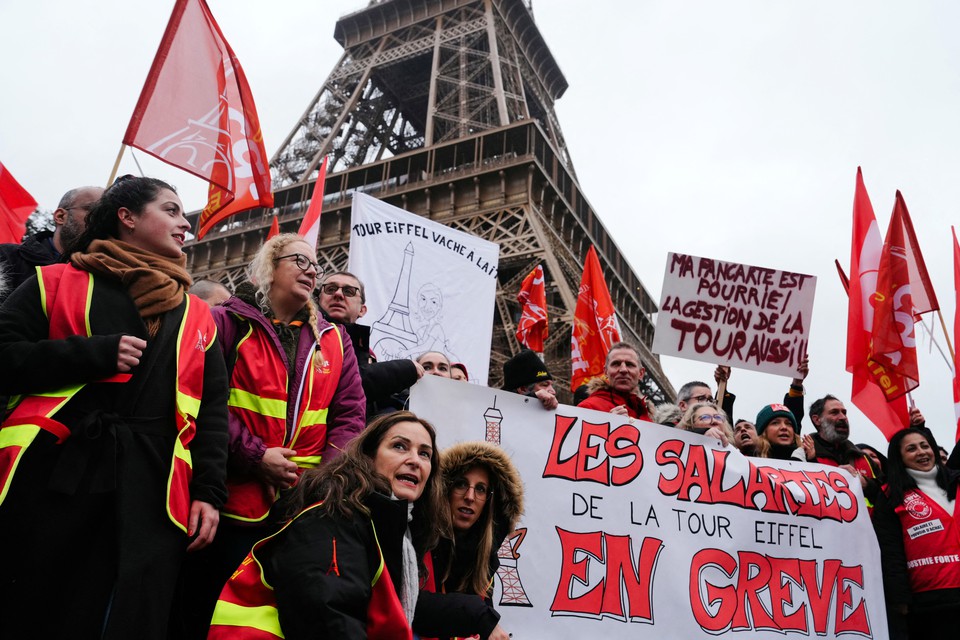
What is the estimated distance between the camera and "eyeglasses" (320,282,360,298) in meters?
3.93

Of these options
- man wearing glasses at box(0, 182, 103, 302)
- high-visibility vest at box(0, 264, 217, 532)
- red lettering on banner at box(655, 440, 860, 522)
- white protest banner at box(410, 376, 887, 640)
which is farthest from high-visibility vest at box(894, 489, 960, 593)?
man wearing glasses at box(0, 182, 103, 302)

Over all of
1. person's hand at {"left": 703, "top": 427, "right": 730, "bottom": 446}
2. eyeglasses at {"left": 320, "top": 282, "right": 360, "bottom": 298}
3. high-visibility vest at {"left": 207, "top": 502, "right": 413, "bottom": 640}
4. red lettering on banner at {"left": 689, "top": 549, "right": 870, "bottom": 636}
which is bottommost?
red lettering on banner at {"left": 689, "top": 549, "right": 870, "bottom": 636}

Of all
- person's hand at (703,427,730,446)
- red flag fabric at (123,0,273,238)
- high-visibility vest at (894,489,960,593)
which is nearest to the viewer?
red flag fabric at (123,0,273,238)

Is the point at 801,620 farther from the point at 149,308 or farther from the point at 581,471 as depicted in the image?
the point at 149,308

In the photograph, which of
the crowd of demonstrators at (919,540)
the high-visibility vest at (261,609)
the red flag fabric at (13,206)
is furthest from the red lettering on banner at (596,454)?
the red flag fabric at (13,206)

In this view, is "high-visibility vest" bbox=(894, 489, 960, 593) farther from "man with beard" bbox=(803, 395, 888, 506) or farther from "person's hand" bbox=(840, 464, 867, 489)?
"man with beard" bbox=(803, 395, 888, 506)

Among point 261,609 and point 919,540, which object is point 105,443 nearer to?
point 261,609

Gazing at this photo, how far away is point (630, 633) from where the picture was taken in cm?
373

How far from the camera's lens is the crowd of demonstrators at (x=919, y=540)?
4445 mm

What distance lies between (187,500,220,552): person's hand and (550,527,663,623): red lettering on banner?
1994mm

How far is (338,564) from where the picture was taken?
1990 mm

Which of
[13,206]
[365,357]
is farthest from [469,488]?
[13,206]

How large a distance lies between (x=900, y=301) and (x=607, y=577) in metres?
3.76

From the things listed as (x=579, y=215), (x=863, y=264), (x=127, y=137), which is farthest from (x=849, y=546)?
(x=579, y=215)
